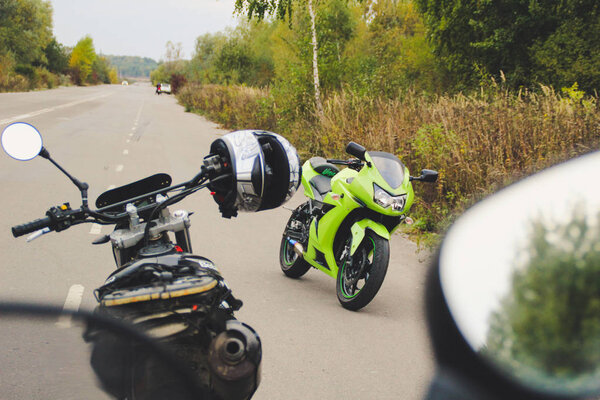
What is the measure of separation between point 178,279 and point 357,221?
113 inches

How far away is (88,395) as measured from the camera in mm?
1231

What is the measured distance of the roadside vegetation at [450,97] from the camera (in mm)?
6496

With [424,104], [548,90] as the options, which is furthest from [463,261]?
[424,104]

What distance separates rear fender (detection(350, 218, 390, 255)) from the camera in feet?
13.4

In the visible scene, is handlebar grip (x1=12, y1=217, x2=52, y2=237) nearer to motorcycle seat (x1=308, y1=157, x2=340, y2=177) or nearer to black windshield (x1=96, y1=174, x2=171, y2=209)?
black windshield (x1=96, y1=174, x2=171, y2=209)

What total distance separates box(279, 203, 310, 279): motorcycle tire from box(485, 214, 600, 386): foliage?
4185 millimetres

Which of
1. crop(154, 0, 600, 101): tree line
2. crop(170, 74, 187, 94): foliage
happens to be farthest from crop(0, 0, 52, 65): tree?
crop(154, 0, 600, 101): tree line

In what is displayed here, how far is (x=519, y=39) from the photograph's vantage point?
18.6 metres

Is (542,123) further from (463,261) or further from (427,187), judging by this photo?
(463,261)

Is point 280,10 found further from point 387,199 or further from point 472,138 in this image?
point 387,199

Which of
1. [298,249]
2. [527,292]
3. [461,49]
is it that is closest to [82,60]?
[461,49]

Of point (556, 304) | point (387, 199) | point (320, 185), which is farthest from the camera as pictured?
point (320, 185)

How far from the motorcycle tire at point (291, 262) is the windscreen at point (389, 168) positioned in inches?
44.3

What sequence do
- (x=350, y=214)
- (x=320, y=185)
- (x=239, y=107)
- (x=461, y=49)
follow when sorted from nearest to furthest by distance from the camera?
1. (x=350, y=214)
2. (x=320, y=185)
3. (x=461, y=49)
4. (x=239, y=107)
